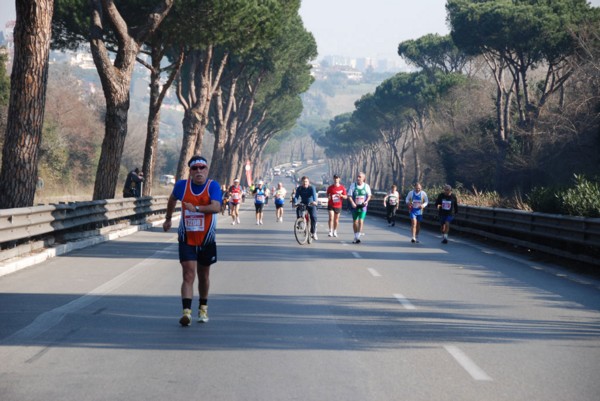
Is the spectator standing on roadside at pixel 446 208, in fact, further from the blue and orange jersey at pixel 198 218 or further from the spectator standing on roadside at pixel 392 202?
the blue and orange jersey at pixel 198 218

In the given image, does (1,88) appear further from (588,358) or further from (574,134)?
(588,358)

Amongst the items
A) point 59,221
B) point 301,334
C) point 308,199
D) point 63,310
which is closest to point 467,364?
point 301,334

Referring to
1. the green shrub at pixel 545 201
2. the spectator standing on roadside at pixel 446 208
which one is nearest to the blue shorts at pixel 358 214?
the spectator standing on roadside at pixel 446 208

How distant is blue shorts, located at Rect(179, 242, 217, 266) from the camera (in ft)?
34.6

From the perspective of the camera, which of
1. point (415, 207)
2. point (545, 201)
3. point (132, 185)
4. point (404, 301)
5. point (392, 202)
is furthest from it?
point (392, 202)

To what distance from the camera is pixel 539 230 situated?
22.0 metres

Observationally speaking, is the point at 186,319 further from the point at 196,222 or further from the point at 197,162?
the point at 197,162

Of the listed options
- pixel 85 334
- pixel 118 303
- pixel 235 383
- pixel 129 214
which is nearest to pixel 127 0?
pixel 129 214

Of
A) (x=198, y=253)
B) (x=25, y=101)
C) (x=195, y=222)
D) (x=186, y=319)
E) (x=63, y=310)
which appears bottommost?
(x=63, y=310)

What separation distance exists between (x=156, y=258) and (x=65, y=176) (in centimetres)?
5201

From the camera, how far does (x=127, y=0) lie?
107ft

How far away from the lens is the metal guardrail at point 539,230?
1845 cm

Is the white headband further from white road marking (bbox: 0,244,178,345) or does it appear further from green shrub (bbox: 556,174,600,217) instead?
green shrub (bbox: 556,174,600,217)

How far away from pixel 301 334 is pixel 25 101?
12303mm
